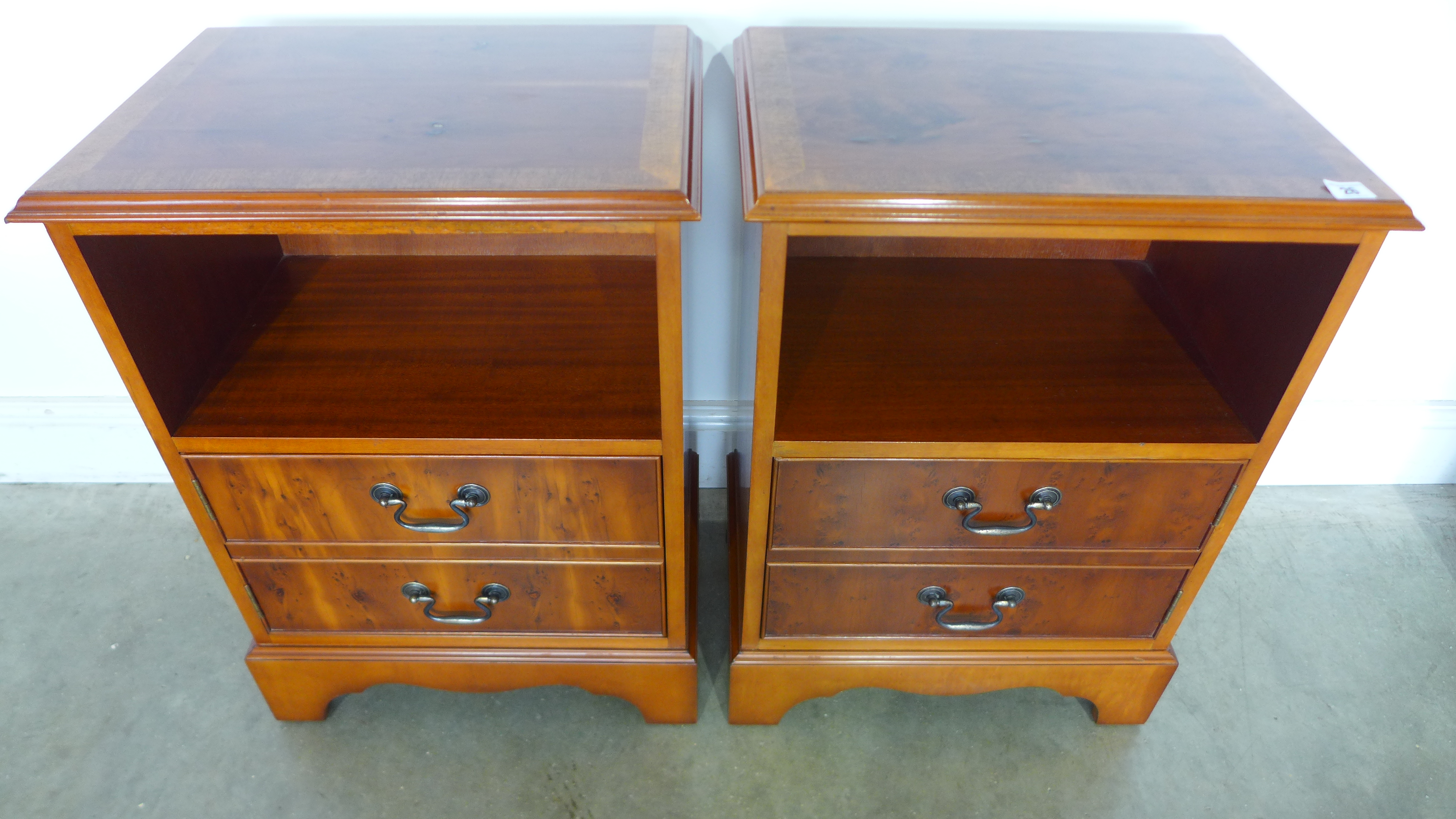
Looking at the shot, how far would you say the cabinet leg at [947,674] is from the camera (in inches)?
48.6

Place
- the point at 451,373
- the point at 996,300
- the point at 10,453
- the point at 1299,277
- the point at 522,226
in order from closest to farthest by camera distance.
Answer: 1. the point at 522,226
2. the point at 1299,277
3. the point at 451,373
4. the point at 996,300
5. the point at 10,453

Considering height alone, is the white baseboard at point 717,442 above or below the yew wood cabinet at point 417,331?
below

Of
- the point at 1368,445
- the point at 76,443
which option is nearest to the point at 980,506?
the point at 1368,445

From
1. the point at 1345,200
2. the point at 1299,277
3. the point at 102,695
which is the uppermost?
the point at 1345,200

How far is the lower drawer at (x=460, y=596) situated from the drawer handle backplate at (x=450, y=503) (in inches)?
2.9

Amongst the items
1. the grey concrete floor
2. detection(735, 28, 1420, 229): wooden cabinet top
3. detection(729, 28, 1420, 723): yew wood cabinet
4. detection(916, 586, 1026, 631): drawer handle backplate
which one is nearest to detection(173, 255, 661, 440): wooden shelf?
detection(729, 28, 1420, 723): yew wood cabinet

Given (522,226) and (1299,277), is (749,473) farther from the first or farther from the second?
(1299,277)

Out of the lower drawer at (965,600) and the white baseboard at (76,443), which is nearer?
the lower drawer at (965,600)

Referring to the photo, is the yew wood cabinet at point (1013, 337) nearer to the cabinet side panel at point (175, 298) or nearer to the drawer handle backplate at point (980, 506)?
the drawer handle backplate at point (980, 506)

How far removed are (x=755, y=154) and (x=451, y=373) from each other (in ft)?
1.46

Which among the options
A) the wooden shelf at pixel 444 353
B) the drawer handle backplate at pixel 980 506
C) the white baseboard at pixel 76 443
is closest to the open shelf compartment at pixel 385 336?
the wooden shelf at pixel 444 353

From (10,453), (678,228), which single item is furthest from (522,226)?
(10,453)

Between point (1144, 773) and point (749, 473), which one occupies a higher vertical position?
point (749, 473)

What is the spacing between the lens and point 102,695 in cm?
135
